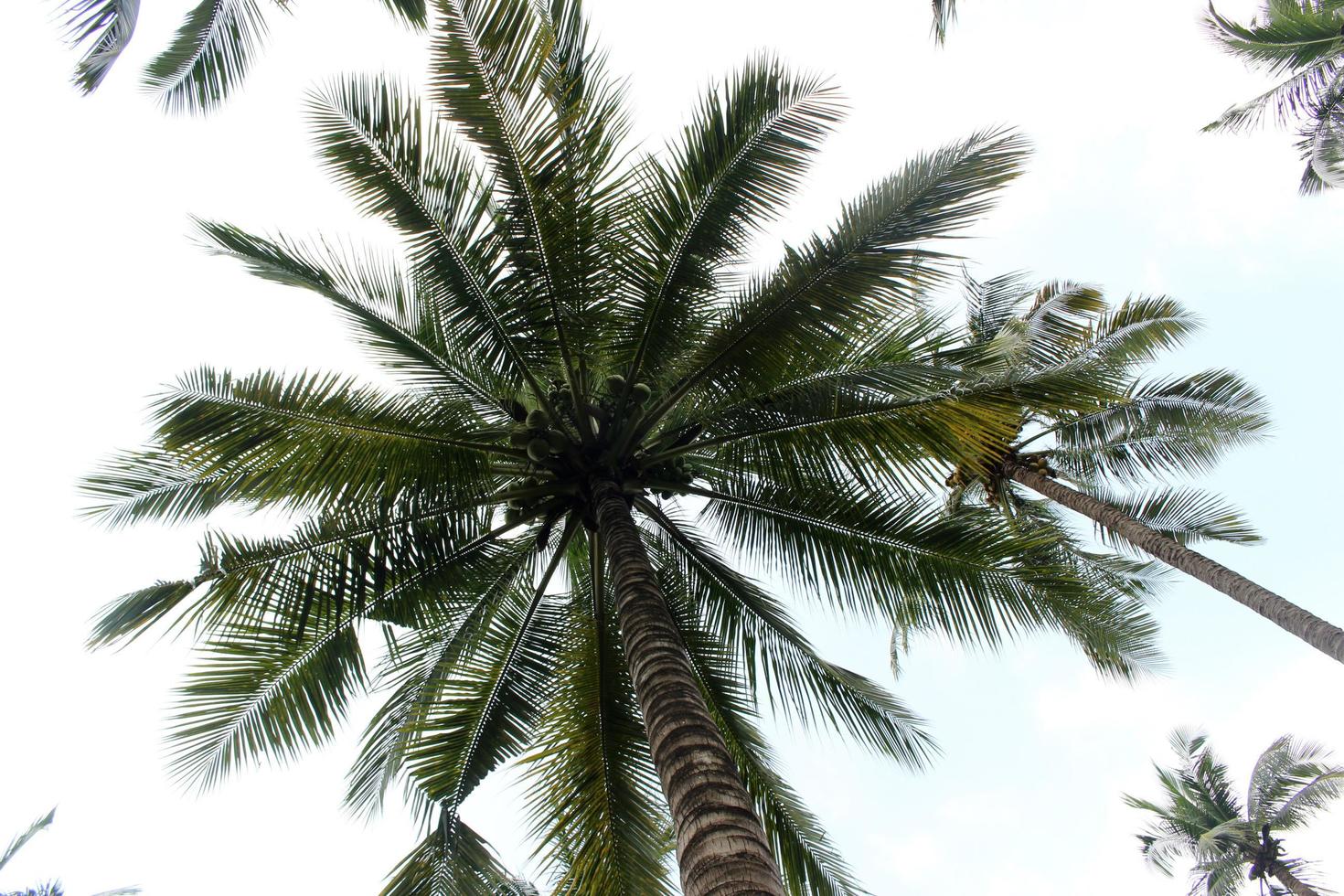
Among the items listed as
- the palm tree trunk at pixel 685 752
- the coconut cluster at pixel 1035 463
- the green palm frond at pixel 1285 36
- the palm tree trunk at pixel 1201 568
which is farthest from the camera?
the green palm frond at pixel 1285 36

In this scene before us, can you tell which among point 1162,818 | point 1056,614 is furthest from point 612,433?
point 1162,818

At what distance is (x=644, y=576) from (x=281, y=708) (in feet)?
9.46

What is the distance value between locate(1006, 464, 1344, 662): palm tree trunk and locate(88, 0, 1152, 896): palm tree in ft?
12.4

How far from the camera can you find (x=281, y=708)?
21.0 ft

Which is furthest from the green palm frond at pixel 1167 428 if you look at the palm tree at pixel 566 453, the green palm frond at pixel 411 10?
the green palm frond at pixel 411 10

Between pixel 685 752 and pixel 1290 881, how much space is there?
61.9ft

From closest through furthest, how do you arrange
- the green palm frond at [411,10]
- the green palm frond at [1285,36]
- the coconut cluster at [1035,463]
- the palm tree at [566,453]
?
the palm tree at [566,453] → the green palm frond at [411,10] → the coconut cluster at [1035,463] → the green palm frond at [1285,36]

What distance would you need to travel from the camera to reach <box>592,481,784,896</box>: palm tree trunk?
12.3 ft

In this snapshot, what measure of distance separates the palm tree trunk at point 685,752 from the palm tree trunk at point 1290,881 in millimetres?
→ 17815

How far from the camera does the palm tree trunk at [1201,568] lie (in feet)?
31.3

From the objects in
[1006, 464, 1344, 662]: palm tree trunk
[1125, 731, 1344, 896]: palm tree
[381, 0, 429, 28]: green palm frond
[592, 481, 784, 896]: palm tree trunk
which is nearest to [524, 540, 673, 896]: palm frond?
[592, 481, 784, 896]: palm tree trunk

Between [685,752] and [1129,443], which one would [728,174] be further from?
[1129,443]

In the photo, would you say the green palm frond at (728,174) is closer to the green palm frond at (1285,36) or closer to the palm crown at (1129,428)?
the palm crown at (1129,428)

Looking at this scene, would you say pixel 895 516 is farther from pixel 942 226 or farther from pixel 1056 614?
pixel 942 226
